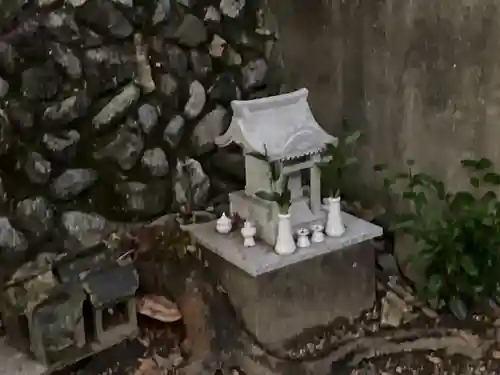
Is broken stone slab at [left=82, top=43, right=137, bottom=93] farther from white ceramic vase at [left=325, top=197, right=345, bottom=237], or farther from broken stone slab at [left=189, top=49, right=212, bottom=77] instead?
white ceramic vase at [left=325, top=197, right=345, bottom=237]

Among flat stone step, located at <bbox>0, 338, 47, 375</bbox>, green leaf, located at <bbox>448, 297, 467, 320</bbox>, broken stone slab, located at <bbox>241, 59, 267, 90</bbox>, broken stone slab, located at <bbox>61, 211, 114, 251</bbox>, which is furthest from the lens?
broken stone slab, located at <bbox>241, 59, 267, 90</bbox>

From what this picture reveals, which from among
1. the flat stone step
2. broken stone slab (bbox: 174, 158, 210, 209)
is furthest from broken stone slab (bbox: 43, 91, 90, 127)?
the flat stone step

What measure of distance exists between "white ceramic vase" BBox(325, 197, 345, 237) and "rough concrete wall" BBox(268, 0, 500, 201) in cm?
33

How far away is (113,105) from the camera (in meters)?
1.85

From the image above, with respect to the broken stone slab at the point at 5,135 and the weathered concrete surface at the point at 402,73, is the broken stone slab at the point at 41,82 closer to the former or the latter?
the broken stone slab at the point at 5,135

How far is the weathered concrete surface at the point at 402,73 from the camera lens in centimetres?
169

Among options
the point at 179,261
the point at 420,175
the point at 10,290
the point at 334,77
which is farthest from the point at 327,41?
the point at 10,290

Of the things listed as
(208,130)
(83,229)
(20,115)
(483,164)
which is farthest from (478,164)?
(20,115)

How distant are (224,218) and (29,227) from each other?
1.58 ft

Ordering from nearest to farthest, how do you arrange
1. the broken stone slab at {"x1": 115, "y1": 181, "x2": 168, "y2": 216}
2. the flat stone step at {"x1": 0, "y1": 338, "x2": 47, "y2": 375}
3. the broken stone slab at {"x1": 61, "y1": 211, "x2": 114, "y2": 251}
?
the flat stone step at {"x1": 0, "y1": 338, "x2": 47, "y2": 375} → the broken stone slab at {"x1": 61, "y1": 211, "x2": 114, "y2": 251} → the broken stone slab at {"x1": 115, "y1": 181, "x2": 168, "y2": 216}

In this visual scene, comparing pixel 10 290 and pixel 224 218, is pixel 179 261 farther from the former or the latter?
pixel 10 290

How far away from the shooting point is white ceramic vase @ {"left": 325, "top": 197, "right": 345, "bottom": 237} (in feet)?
5.50

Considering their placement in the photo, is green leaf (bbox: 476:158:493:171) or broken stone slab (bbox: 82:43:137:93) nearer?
green leaf (bbox: 476:158:493:171)

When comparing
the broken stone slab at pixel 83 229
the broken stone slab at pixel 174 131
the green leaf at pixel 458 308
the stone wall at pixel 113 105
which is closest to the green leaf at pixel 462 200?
the green leaf at pixel 458 308
